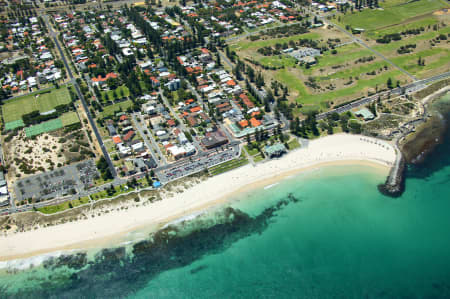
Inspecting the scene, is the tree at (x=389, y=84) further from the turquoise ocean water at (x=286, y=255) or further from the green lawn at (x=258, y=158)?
the green lawn at (x=258, y=158)

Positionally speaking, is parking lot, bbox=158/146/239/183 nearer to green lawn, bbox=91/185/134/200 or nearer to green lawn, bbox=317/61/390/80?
green lawn, bbox=91/185/134/200

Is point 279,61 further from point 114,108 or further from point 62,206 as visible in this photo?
point 62,206

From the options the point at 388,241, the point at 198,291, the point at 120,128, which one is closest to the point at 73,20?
the point at 120,128

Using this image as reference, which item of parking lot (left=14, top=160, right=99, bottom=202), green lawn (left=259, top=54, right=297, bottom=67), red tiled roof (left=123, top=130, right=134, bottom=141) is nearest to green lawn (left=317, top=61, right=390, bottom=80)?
green lawn (left=259, top=54, right=297, bottom=67)

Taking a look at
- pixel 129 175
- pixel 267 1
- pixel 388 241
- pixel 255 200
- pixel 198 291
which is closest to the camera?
pixel 198 291

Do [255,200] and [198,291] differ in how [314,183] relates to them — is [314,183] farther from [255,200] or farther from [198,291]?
[198,291]

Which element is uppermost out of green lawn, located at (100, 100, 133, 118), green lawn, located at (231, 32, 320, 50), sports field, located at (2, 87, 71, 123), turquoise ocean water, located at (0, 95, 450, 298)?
green lawn, located at (231, 32, 320, 50)
